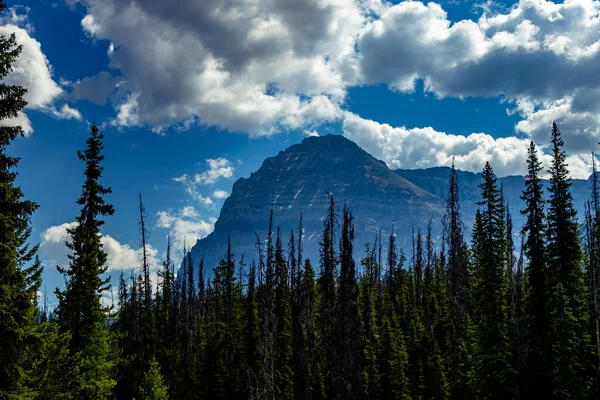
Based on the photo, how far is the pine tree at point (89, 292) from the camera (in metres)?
29.1

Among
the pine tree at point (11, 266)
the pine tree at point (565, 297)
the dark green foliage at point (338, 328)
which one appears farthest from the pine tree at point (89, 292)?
Result: the pine tree at point (565, 297)

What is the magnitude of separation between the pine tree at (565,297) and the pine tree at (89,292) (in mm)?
30226

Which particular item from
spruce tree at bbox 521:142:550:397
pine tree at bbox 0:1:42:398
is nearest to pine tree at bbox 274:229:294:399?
spruce tree at bbox 521:142:550:397

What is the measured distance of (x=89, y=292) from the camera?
2944 centimetres

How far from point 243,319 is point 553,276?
34.5 m

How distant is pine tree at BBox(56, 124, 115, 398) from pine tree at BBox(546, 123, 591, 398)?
99.2 feet

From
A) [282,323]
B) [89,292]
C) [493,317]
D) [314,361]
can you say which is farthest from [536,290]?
[89,292]

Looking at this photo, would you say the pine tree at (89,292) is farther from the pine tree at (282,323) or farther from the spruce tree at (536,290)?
the spruce tree at (536,290)

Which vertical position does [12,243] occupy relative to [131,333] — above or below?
above

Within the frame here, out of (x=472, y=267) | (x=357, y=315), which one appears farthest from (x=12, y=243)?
(x=472, y=267)

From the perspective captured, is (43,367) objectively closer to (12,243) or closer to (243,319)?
(12,243)

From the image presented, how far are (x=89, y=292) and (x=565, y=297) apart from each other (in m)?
32.0

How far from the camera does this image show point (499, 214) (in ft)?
138

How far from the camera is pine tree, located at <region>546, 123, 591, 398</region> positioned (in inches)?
1336
